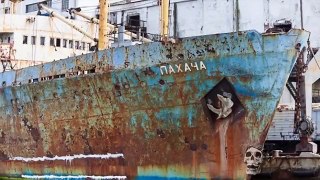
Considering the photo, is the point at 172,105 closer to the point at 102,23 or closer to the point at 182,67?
the point at 182,67

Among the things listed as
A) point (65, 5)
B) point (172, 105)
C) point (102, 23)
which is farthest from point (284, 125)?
point (65, 5)

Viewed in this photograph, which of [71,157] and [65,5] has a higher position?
[65,5]

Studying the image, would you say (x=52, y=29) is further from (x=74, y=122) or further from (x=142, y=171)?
(x=142, y=171)

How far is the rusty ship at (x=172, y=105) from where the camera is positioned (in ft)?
44.3

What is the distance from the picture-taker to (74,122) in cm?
1608

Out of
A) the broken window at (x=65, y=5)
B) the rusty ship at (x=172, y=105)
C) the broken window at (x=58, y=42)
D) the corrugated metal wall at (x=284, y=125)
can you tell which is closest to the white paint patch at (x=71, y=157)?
the rusty ship at (x=172, y=105)

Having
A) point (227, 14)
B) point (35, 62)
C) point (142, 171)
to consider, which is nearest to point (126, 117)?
Result: point (142, 171)

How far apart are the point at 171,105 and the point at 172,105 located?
0.03 m

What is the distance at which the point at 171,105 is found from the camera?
14.2 m

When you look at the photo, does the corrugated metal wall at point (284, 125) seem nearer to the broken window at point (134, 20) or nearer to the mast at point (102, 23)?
the mast at point (102, 23)

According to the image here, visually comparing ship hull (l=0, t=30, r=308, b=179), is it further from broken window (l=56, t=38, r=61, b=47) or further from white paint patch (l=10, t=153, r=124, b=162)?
broken window (l=56, t=38, r=61, b=47)

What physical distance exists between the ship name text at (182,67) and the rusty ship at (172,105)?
0.03 m

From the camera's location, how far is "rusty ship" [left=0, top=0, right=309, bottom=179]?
44.3 ft

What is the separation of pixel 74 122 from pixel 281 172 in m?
6.18
